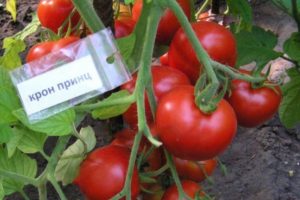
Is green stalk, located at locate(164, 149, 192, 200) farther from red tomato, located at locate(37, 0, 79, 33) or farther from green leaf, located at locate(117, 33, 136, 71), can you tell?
red tomato, located at locate(37, 0, 79, 33)

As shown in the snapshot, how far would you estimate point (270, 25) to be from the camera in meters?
1.73

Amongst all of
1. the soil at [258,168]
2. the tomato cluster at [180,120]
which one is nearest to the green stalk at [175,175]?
the tomato cluster at [180,120]

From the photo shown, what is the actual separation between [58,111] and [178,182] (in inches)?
7.4

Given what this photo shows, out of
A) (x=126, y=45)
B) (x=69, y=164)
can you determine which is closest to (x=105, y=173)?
(x=69, y=164)

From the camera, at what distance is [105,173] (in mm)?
705

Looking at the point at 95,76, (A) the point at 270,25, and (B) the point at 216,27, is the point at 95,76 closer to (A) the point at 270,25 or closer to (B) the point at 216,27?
(B) the point at 216,27

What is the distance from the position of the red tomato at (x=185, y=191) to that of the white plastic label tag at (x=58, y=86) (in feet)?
0.65

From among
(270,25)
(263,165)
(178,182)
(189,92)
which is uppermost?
(189,92)

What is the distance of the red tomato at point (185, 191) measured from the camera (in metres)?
0.74

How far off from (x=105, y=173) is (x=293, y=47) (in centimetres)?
40

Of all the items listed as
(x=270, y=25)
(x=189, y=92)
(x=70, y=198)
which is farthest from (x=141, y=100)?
→ (x=270, y=25)

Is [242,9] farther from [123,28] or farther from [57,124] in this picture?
[57,124]

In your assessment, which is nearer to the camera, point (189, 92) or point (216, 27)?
point (189, 92)

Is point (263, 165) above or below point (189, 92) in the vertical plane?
below
